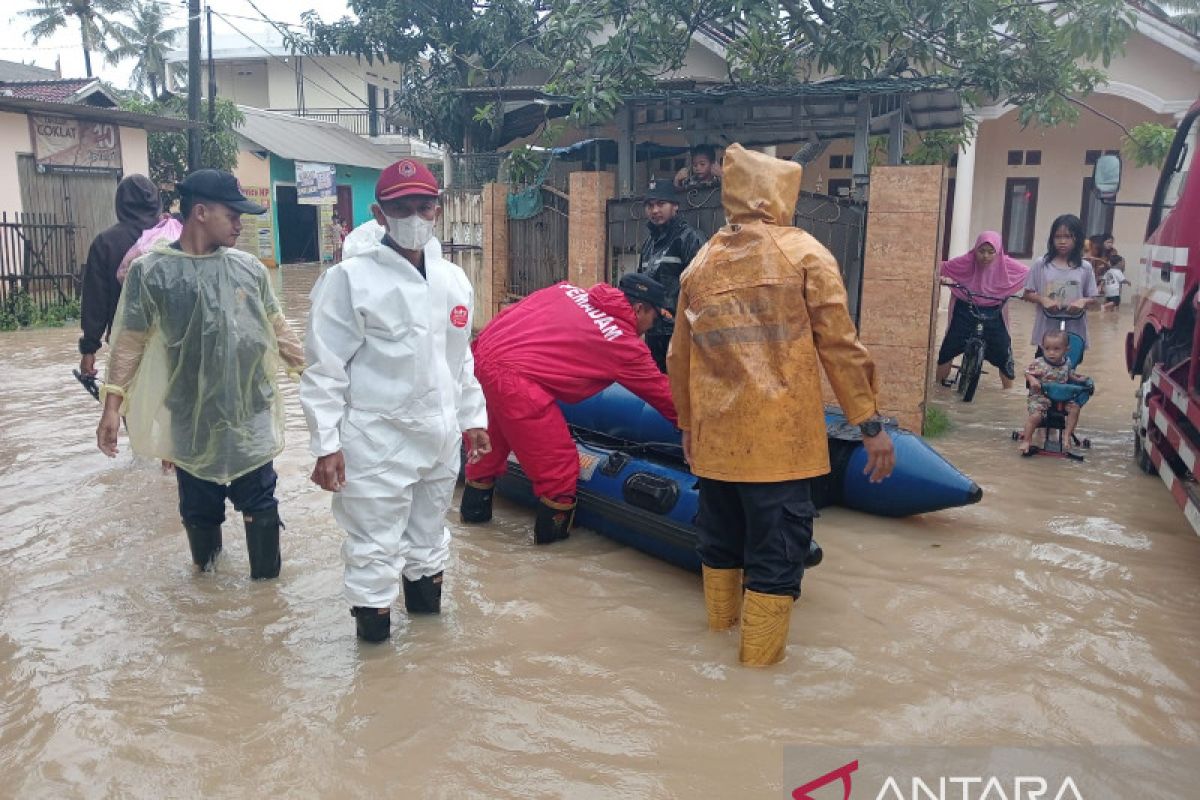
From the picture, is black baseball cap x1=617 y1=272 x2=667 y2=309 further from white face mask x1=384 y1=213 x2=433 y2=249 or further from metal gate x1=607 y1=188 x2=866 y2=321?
metal gate x1=607 y1=188 x2=866 y2=321

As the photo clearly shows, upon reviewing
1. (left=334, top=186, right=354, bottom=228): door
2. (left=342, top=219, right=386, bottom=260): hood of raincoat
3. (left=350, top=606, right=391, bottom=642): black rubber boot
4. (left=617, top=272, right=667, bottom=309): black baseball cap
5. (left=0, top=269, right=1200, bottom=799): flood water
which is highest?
(left=334, top=186, right=354, bottom=228): door

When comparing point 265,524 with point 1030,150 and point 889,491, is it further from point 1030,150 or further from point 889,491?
point 1030,150

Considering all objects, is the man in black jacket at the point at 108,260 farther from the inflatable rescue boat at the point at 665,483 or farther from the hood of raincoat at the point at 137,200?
the inflatable rescue boat at the point at 665,483

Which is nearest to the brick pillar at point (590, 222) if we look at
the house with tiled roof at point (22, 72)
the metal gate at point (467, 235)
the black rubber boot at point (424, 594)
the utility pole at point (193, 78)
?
the metal gate at point (467, 235)

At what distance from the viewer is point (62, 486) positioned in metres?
5.72

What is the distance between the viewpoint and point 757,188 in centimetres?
330

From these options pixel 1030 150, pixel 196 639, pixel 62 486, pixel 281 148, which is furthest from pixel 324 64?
pixel 196 639

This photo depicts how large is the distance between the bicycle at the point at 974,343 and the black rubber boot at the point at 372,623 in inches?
230

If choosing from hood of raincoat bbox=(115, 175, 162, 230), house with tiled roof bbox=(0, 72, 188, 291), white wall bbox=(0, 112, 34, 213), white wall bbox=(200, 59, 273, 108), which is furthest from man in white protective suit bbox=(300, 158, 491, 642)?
white wall bbox=(200, 59, 273, 108)

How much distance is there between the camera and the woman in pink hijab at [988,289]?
781cm

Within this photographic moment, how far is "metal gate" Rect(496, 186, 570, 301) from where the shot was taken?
943 cm

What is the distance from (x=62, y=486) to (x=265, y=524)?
2.34m

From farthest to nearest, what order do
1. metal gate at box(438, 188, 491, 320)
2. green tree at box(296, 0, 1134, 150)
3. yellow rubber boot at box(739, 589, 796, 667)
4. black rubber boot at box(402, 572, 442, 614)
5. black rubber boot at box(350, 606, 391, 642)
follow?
metal gate at box(438, 188, 491, 320) < green tree at box(296, 0, 1134, 150) < black rubber boot at box(402, 572, 442, 614) < black rubber boot at box(350, 606, 391, 642) < yellow rubber boot at box(739, 589, 796, 667)

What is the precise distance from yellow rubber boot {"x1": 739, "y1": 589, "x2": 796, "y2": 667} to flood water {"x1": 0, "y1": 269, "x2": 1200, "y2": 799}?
0.19 feet
